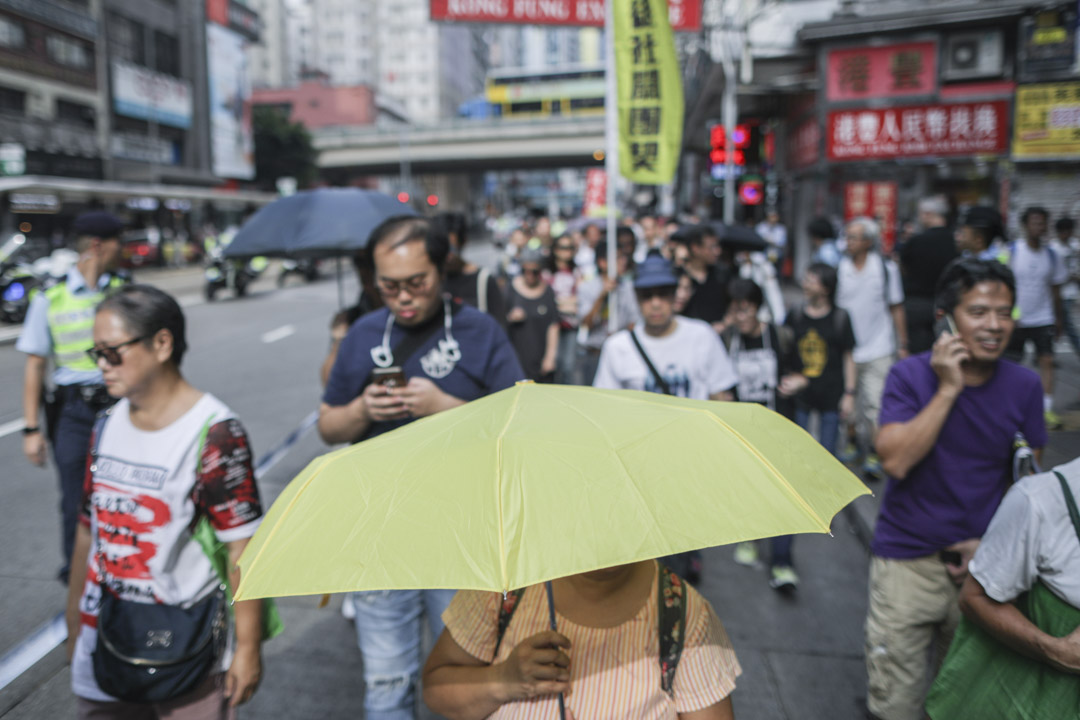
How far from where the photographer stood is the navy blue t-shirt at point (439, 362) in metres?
2.74

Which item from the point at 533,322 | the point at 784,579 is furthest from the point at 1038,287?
the point at 533,322

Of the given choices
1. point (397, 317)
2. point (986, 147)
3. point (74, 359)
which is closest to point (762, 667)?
point (397, 317)

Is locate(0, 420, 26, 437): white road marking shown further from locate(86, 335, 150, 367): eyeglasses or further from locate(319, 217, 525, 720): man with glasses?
locate(86, 335, 150, 367): eyeglasses

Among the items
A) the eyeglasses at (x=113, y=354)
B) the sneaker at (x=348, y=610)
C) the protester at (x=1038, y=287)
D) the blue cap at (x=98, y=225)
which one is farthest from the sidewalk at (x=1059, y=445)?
the blue cap at (x=98, y=225)

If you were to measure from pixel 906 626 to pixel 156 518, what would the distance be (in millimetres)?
2390

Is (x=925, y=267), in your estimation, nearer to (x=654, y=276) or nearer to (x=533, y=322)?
(x=533, y=322)

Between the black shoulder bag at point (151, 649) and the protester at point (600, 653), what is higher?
the protester at point (600, 653)

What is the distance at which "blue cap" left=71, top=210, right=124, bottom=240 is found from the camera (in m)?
3.97

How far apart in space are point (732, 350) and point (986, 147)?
1130cm

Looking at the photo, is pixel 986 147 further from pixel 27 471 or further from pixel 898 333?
pixel 27 471

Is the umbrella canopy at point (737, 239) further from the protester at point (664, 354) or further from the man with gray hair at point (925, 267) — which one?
the protester at point (664, 354)

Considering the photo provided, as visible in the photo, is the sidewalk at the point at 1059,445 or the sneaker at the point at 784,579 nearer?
the sneaker at the point at 784,579

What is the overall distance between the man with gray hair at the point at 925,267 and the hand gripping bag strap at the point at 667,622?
4.97 meters

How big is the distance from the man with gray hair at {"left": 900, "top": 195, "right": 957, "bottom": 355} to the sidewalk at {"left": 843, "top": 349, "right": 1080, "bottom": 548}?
Answer: 3.83 feet
